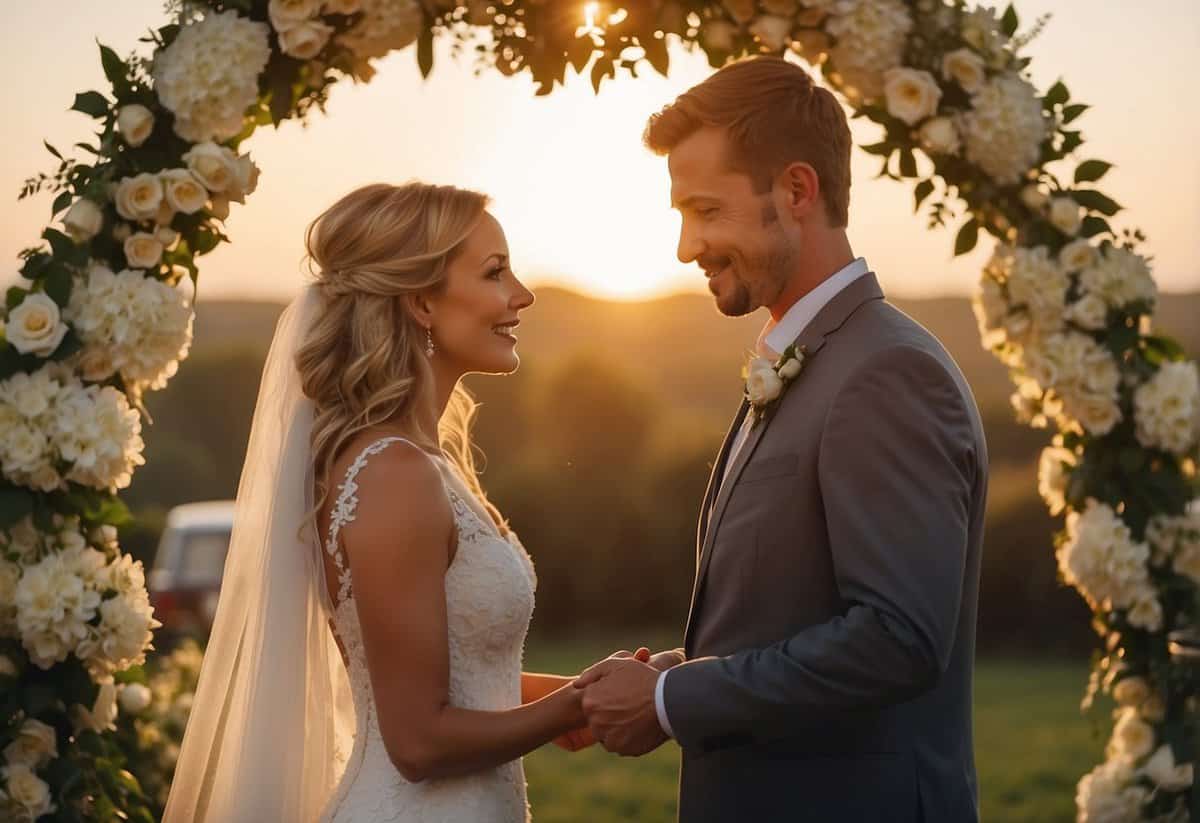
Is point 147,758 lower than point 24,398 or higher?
lower

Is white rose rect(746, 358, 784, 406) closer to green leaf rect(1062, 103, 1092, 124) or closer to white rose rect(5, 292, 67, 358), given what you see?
green leaf rect(1062, 103, 1092, 124)

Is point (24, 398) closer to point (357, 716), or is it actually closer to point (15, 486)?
point (15, 486)

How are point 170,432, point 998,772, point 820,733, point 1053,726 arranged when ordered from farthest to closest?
point 170,432 < point 1053,726 < point 998,772 < point 820,733

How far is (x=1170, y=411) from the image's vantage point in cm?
379

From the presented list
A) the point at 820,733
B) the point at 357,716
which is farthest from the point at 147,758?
the point at 820,733

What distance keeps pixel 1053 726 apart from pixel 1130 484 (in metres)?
11.2

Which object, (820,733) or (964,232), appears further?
(964,232)

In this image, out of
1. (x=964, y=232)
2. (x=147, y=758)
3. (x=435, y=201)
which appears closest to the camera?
(x=964, y=232)

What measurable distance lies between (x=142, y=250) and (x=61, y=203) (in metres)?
0.26

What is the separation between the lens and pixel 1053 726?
562 inches

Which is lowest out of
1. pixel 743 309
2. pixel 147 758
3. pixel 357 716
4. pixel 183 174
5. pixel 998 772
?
pixel 998 772

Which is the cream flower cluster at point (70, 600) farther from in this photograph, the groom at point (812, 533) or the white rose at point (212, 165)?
the groom at point (812, 533)

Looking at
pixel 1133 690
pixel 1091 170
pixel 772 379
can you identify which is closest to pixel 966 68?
pixel 1091 170

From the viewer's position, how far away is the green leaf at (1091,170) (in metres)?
3.96
